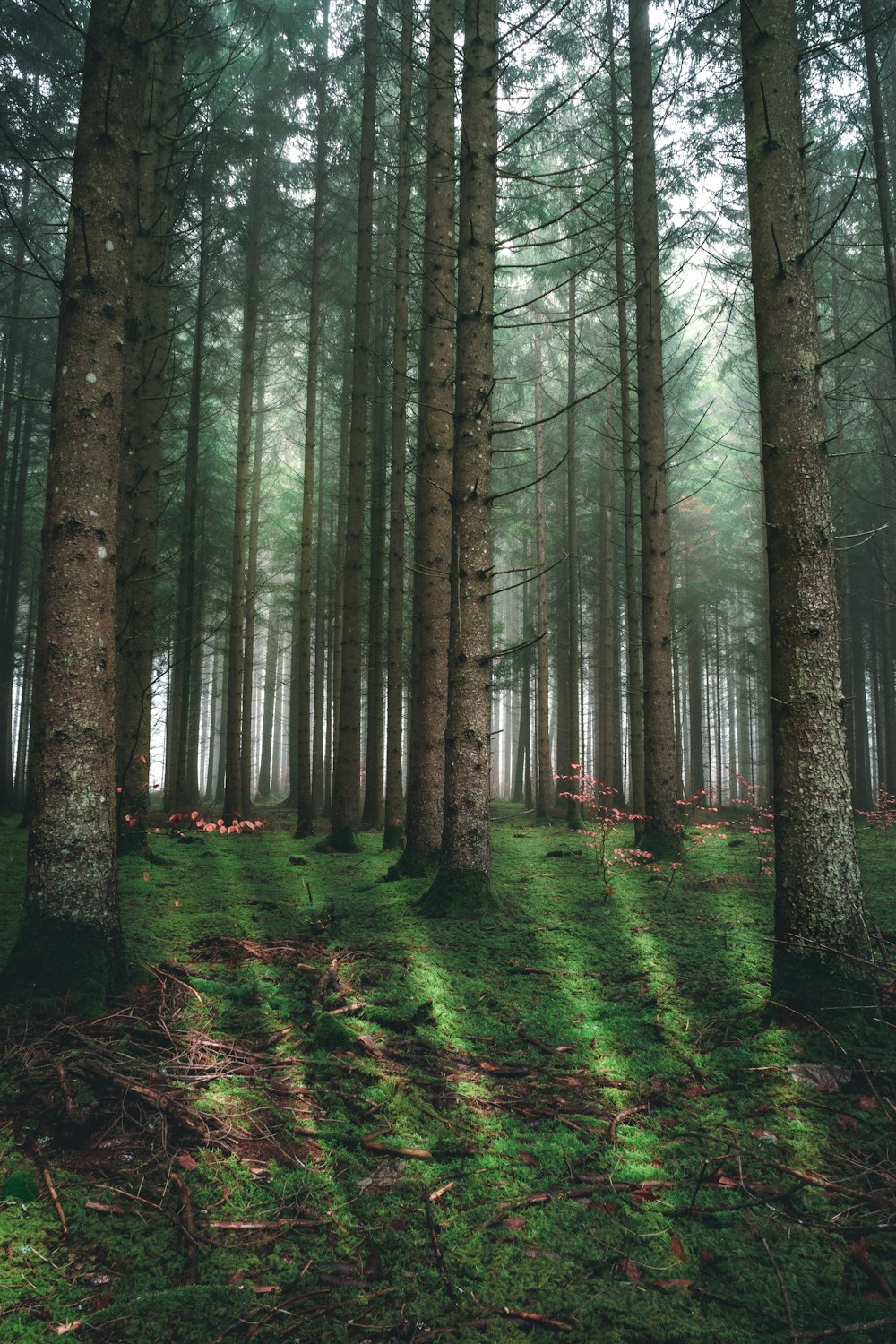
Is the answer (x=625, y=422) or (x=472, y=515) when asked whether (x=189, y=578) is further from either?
(x=472, y=515)

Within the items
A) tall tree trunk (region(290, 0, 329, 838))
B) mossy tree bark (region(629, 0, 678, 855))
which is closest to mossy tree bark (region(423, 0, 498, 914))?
mossy tree bark (region(629, 0, 678, 855))

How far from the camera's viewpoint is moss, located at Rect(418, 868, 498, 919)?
20.0ft

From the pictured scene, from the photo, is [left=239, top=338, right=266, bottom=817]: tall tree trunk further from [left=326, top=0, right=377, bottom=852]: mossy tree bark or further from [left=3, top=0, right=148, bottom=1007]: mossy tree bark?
[left=3, top=0, right=148, bottom=1007]: mossy tree bark

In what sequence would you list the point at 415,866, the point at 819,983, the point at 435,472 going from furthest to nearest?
the point at 435,472 < the point at 415,866 < the point at 819,983

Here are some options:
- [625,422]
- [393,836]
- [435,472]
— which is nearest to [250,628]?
[393,836]

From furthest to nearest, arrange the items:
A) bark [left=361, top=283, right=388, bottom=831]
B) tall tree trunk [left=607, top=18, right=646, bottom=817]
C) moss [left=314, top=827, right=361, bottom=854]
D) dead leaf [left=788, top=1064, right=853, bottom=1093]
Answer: bark [left=361, top=283, right=388, bottom=831] < moss [left=314, top=827, right=361, bottom=854] < tall tree trunk [left=607, top=18, right=646, bottom=817] < dead leaf [left=788, top=1064, right=853, bottom=1093]

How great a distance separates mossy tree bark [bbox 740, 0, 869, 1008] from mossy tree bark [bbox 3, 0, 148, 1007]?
4.17 meters

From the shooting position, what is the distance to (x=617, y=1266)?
2.32m

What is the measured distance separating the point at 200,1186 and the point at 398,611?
9027 millimetres

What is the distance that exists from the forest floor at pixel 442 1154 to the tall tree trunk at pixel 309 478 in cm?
756

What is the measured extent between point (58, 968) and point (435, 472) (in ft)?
21.9

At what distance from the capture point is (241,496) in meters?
12.6

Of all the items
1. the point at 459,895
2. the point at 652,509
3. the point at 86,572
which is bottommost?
the point at 459,895

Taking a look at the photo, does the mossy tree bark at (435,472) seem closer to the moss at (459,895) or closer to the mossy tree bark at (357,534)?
the moss at (459,895)
